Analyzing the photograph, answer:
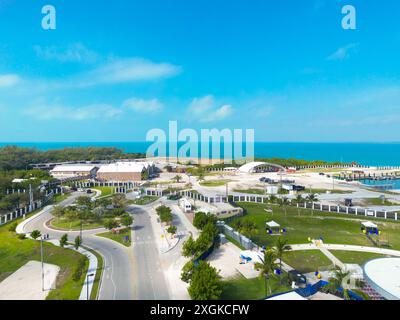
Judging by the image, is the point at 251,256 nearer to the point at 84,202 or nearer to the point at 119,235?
the point at 119,235

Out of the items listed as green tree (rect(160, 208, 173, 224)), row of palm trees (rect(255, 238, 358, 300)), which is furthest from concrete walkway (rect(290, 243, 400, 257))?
green tree (rect(160, 208, 173, 224))

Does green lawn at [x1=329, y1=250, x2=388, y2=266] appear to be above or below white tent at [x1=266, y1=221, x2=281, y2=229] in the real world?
below

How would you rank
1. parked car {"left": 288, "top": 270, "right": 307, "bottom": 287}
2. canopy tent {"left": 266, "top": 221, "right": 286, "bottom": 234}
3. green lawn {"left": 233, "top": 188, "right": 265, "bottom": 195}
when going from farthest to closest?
1. green lawn {"left": 233, "top": 188, "right": 265, "bottom": 195}
2. canopy tent {"left": 266, "top": 221, "right": 286, "bottom": 234}
3. parked car {"left": 288, "top": 270, "right": 307, "bottom": 287}

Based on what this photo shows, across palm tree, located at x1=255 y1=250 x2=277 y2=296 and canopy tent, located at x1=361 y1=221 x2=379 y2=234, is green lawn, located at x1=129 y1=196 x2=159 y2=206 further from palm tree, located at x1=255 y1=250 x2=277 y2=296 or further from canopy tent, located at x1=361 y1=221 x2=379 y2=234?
canopy tent, located at x1=361 y1=221 x2=379 y2=234

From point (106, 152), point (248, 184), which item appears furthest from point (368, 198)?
point (106, 152)

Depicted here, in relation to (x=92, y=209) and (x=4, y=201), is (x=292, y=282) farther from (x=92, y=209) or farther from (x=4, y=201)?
(x=4, y=201)

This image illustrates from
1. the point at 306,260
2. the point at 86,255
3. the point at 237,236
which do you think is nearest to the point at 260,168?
the point at 237,236

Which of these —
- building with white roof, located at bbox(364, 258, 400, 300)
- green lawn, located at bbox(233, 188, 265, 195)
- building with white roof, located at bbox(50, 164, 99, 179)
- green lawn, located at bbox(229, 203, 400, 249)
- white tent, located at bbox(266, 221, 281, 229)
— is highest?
building with white roof, located at bbox(50, 164, 99, 179)
